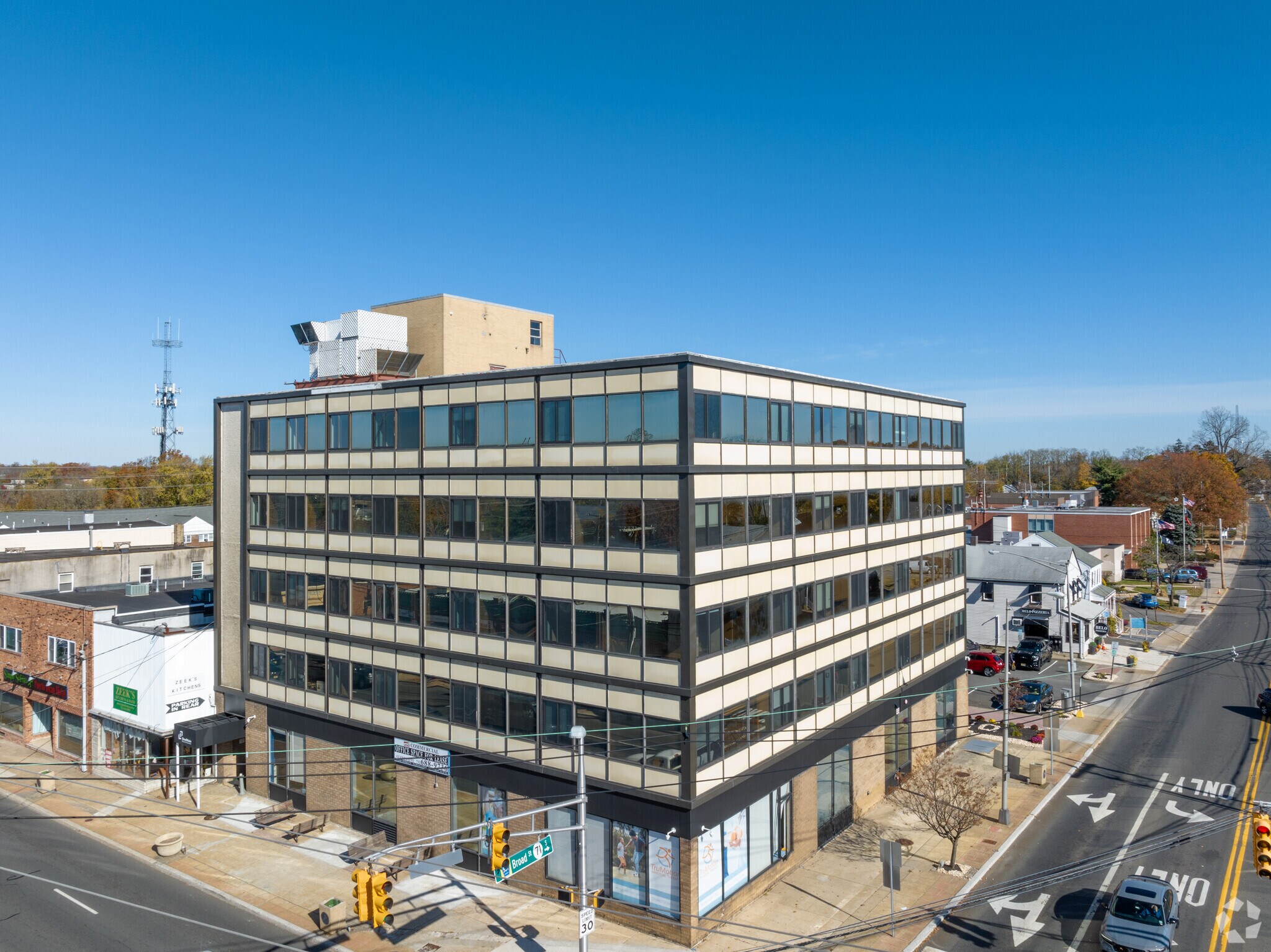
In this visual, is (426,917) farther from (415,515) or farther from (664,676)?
(415,515)

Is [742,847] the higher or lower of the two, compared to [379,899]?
lower

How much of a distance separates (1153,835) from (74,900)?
36.1 metres

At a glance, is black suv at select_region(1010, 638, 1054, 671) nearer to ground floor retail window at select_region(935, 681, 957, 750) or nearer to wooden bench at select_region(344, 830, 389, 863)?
ground floor retail window at select_region(935, 681, 957, 750)

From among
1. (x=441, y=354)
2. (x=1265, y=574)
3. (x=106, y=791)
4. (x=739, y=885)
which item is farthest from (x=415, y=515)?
(x=1265, y=574)

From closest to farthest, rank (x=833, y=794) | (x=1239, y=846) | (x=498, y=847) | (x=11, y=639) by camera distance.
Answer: (x=498, y=847) < (x=1239, y=846) < (x=833, y=794) < (x=11, y=639)

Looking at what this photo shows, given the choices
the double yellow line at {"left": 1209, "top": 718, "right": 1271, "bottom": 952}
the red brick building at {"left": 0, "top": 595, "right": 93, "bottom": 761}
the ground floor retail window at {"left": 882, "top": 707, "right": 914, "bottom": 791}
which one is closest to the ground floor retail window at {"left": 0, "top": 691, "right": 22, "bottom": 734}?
the red brick building at {"left": 0, "top": 595, "right": 93, "bottom": 761}

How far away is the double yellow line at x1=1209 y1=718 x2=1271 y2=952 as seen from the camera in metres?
22.8

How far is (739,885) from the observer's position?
2539cm

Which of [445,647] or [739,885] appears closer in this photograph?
[739,885]

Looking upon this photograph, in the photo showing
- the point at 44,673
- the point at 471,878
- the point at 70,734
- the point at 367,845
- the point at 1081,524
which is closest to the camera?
the point at 471,878

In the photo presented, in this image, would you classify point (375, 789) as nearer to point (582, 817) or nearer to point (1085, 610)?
point (582, 817)

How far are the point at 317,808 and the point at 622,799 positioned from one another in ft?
50.2

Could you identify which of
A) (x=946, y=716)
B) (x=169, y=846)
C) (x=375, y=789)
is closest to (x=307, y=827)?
(x=375, y=789)

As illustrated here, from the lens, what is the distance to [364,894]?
16.9 m
